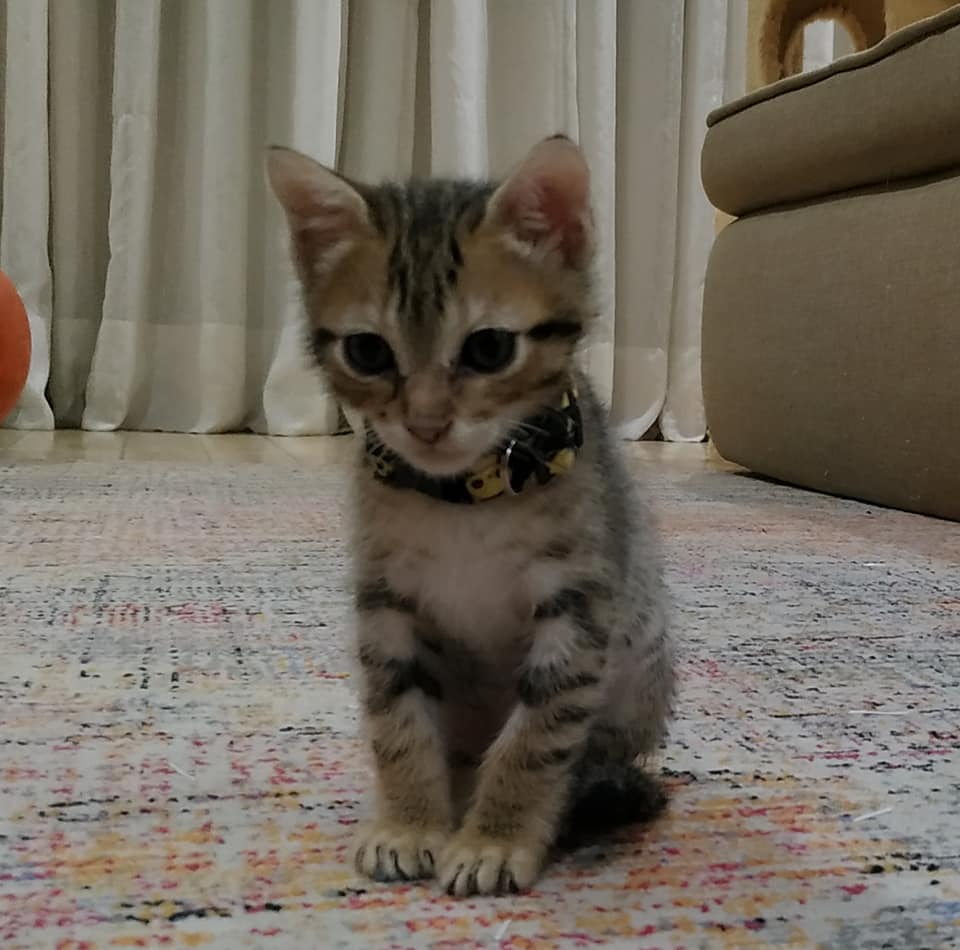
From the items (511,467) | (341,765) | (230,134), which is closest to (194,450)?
(230,134)

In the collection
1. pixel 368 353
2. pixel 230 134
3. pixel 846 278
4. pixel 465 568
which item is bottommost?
pixel 465 568

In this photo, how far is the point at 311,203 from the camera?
2.69 feet

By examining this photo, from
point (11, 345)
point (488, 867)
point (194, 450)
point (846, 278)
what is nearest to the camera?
point (488, 867)

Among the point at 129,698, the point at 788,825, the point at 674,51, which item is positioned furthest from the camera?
the point at 674,51

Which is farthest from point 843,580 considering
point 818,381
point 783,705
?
point 818,381

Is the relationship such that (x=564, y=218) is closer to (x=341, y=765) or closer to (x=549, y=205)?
(x=549, y=205)

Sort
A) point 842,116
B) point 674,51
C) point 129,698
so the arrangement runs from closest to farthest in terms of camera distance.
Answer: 1. point 129,698
2. point 842,116
3. point 674,51

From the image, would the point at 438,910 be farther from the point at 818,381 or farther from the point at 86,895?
the point at 818,381

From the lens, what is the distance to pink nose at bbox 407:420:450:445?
2.41ft

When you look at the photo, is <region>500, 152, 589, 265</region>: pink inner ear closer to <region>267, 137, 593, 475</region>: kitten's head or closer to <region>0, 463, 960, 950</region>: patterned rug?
<region>267, 137, 593, 475</region>: kitten's head

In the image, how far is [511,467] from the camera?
0.77 metres

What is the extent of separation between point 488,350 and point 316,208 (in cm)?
17

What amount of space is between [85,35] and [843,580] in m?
2.27

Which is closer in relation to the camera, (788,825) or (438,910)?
(438,910)
